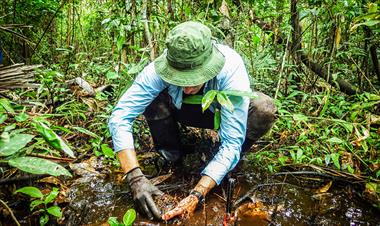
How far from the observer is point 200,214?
2043 millimetres

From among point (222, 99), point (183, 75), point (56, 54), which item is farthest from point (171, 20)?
point (56, 54)

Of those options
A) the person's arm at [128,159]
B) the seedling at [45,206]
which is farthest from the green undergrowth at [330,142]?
the seedling at [45,206]

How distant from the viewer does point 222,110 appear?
2078 mm

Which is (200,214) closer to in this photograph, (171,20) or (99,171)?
(99,171)

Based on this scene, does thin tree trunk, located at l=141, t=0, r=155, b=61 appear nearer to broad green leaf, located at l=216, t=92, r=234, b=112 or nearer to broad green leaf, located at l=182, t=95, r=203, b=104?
broad green leaf, located at l=182, t=95, r=203, b=104

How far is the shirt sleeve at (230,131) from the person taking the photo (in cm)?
202

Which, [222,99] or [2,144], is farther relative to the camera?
[222,99]

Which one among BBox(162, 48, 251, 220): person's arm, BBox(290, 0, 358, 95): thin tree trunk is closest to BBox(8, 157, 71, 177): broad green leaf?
BBox(162, 48, 251, 220): person's arm

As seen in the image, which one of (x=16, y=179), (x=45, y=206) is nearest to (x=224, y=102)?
(x=45, y=206)

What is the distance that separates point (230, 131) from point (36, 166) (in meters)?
1.13

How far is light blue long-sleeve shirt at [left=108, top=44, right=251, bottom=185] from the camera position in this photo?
2037 millimetres

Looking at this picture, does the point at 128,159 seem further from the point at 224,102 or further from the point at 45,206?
the point at 224,102

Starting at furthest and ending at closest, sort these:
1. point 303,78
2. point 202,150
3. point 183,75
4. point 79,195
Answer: point 303,78
point 202,150
point 79,195
point 183,75

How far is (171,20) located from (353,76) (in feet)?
7.78
